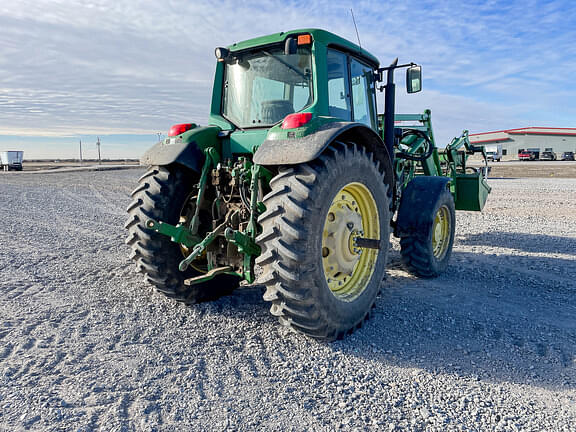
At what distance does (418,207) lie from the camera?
521 centimetres

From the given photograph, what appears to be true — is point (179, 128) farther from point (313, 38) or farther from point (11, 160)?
point (11, 160)

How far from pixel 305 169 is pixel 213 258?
129 cm

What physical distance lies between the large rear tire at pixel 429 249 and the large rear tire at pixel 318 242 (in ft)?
4.90

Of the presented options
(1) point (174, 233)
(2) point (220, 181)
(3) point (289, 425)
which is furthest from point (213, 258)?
(3) point (289, 425)

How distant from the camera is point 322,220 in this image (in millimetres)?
3215

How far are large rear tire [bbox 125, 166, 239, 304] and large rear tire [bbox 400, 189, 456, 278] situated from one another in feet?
8.53

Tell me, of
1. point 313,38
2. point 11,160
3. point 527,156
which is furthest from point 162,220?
point 527,156

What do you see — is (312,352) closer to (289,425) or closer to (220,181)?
(289,425)

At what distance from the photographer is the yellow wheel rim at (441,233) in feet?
18.5

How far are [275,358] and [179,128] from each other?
7.89 feet

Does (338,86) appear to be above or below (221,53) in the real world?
below

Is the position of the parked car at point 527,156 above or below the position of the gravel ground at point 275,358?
above

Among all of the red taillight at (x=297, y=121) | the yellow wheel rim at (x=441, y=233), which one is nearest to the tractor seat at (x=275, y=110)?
the red taillight at (x=297, y=121)

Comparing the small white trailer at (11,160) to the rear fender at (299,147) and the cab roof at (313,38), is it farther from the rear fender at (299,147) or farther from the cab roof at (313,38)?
the rear fender at (299,147)
